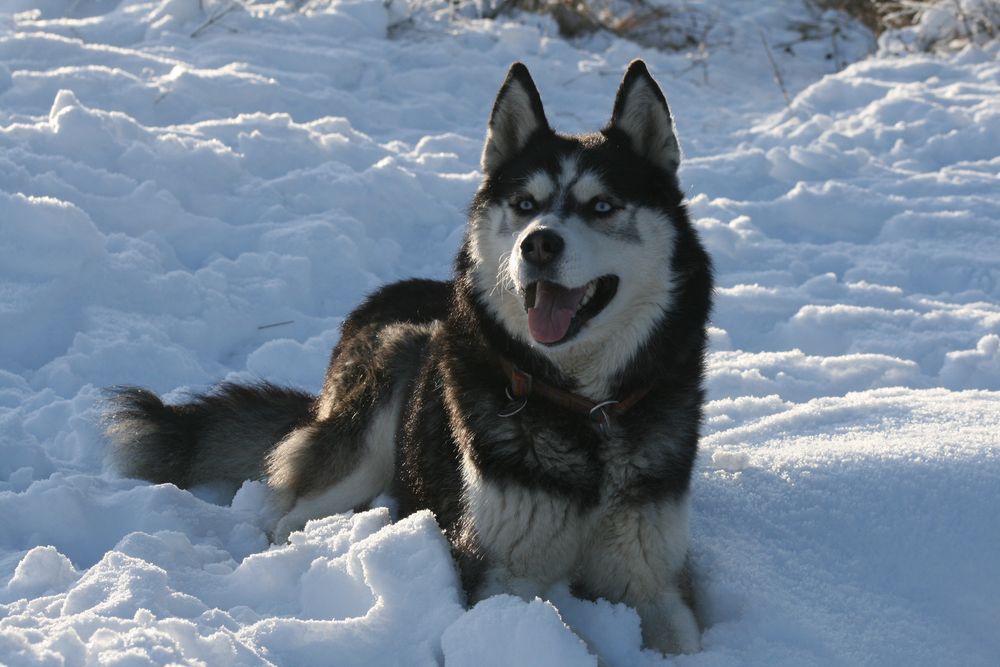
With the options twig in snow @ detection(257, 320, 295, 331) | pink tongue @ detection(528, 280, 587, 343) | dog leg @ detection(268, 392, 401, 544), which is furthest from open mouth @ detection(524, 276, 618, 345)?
twig in snow @ detection(257, 320, 295, 331)

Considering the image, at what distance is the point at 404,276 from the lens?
19.4 feet

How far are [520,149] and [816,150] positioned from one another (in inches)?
186

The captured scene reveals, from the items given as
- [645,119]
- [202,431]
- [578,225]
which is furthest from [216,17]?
[578,225]

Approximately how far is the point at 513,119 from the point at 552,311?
0.77 meters

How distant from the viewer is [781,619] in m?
2.96

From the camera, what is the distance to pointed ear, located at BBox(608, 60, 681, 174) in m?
3.30

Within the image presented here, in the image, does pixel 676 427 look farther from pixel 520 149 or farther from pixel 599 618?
pixel 520 149

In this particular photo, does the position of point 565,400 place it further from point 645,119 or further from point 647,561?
point 645,119

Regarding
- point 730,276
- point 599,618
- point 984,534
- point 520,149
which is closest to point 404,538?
point 599,618

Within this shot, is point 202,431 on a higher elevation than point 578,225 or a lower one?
lower

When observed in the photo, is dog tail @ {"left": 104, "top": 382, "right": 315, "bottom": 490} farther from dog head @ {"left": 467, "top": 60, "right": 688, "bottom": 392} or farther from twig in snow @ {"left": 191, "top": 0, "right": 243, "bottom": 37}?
twig in snow @ {"left": 191, "top": 0, "right": 243, "bottom": 37}

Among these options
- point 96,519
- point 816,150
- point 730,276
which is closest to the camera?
point 96,519

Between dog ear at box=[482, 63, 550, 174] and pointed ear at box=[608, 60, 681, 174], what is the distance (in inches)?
9.7

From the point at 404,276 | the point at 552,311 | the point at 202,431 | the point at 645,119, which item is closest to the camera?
the point at 552,311
